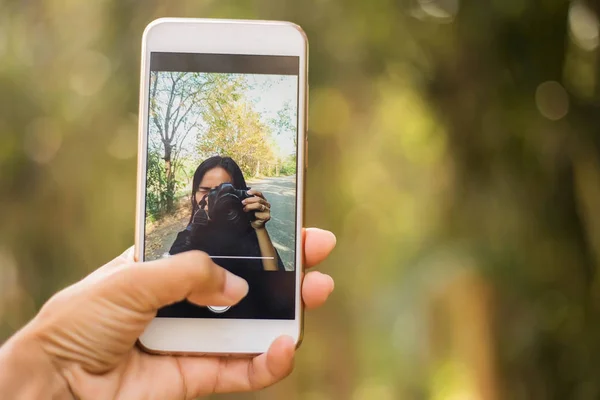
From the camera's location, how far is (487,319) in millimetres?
723

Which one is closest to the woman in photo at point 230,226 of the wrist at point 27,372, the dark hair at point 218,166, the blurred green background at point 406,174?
the dark hair at point 218,166

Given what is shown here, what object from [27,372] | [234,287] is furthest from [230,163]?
[27,372]

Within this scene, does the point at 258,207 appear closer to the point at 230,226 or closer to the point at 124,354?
the point at 230,226

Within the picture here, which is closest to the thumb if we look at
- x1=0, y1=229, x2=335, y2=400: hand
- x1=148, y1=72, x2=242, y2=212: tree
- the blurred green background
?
x1=0, y1=229, x2=335, y2=400: hand

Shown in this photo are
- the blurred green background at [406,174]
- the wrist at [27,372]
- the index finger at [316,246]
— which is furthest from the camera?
the blurred green background at [406,174]

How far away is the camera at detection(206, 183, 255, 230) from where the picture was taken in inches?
18.6

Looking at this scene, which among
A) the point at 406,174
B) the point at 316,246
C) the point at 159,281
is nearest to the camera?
the point at 159,281

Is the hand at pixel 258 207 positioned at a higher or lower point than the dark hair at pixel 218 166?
lower

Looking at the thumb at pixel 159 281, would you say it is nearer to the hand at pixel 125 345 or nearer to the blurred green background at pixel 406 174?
the hand at pixel 125 345

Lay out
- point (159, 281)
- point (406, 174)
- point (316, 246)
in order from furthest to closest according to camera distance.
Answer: point (406, 174) → point (316, 246) → point (159, 281)

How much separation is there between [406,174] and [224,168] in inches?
13.2

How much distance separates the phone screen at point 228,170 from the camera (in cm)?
47

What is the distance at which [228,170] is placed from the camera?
1.60 feet

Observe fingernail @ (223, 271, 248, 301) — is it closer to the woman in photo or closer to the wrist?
the woman in photo
